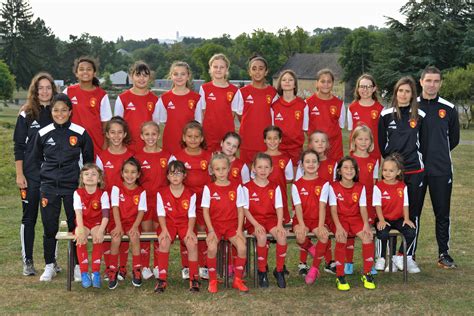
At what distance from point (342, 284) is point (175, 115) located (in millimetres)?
2630

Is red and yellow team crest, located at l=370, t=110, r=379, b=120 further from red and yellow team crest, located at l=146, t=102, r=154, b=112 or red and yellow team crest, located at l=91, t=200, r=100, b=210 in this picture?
red and yellow team crest, located at l=91, t=200, r=100, b=210

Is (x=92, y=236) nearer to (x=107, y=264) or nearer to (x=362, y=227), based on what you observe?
(x=107, y=264)

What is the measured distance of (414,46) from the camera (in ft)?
154

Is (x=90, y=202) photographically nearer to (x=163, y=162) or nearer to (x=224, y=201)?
(x=163, y=162)

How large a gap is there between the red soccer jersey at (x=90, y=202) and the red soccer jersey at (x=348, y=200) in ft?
7.78

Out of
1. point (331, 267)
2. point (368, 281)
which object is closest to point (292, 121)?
point (331, 267)

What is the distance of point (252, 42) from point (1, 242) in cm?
8366

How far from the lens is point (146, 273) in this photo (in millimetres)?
6680

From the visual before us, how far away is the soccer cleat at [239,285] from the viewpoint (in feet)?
20.5

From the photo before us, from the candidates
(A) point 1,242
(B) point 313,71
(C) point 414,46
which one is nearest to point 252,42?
(B) point 313,71

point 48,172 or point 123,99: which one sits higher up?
point 123,99

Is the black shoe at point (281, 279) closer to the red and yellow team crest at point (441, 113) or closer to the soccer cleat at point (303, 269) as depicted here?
the soccer cleat at point (303, 269)

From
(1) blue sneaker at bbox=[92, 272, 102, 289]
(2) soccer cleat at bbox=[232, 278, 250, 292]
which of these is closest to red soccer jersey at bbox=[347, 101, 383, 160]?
(2) soccer cleat at bbox=[232, 278, 250, 292]

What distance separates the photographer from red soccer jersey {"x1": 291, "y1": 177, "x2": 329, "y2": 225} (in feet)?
21.8
